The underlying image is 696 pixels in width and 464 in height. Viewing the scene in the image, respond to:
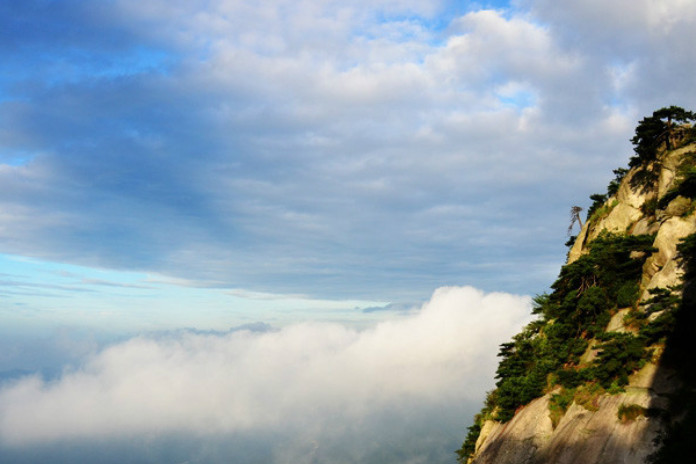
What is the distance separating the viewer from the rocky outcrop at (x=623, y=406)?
28578 mm

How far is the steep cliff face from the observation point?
97.2ft

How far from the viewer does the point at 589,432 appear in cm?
3069

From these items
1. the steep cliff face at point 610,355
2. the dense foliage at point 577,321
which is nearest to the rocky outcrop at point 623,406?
the steep cliff face at point 610,355

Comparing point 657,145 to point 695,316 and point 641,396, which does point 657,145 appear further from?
point 641,396

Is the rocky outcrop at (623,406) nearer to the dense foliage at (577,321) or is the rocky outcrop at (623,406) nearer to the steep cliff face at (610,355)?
the steep cliff face at (610,355)

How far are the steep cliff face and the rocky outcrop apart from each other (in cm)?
8

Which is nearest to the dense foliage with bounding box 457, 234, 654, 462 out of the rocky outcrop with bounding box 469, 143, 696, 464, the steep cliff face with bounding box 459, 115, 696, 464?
the steep cliff face with bounding box 459, 115, 696, 464

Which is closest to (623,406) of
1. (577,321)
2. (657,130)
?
(577,321)

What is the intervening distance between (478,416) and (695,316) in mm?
30896

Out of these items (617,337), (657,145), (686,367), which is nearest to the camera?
(686,367)

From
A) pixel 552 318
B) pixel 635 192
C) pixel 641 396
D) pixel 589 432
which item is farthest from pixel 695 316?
pixel 635 192

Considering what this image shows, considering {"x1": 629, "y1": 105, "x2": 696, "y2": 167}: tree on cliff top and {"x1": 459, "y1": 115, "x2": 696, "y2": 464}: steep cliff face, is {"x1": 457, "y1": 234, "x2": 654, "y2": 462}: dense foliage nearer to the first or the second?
{"x1": 459, "y1": 115, "x2": 696, "y2": 464}: steep cliff face

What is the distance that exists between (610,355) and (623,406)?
4.11 metres

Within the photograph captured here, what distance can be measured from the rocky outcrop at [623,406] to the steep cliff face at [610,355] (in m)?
0.08
